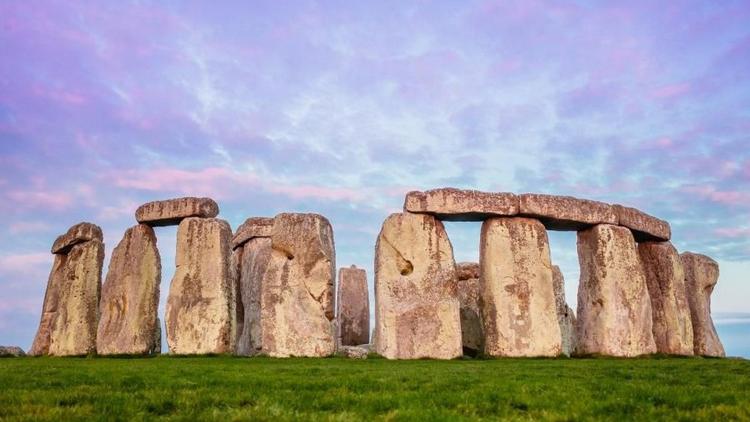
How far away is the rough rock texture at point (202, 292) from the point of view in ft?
66.4

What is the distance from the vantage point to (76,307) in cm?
2367

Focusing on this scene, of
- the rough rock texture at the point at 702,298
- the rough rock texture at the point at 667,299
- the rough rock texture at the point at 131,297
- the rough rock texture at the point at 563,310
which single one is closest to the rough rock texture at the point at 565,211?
the rough rock texture at the point at 667,299

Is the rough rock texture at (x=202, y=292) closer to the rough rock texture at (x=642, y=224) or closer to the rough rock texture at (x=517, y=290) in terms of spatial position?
the rough rock texture at (x=517, y=290)

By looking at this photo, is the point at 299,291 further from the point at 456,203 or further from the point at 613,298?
the point at 613,298

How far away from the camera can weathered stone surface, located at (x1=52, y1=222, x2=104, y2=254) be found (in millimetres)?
24875

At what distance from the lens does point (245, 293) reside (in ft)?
83.1

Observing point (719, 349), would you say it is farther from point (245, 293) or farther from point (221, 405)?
point (221, 405)

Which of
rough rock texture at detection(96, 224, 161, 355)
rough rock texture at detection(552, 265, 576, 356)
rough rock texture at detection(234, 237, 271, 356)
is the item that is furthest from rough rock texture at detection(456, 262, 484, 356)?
rough rock texture at detection(96, 224, 161, 355)

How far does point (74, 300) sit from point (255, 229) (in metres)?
6.72

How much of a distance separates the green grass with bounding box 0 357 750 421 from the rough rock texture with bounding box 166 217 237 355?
7.58 meters

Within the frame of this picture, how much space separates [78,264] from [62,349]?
292cm

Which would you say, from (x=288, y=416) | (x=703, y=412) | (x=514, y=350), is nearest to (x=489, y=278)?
(x=514, y=350)

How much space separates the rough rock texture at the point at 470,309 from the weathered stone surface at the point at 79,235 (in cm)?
1297

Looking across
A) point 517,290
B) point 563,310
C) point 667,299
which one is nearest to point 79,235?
point 517,290
